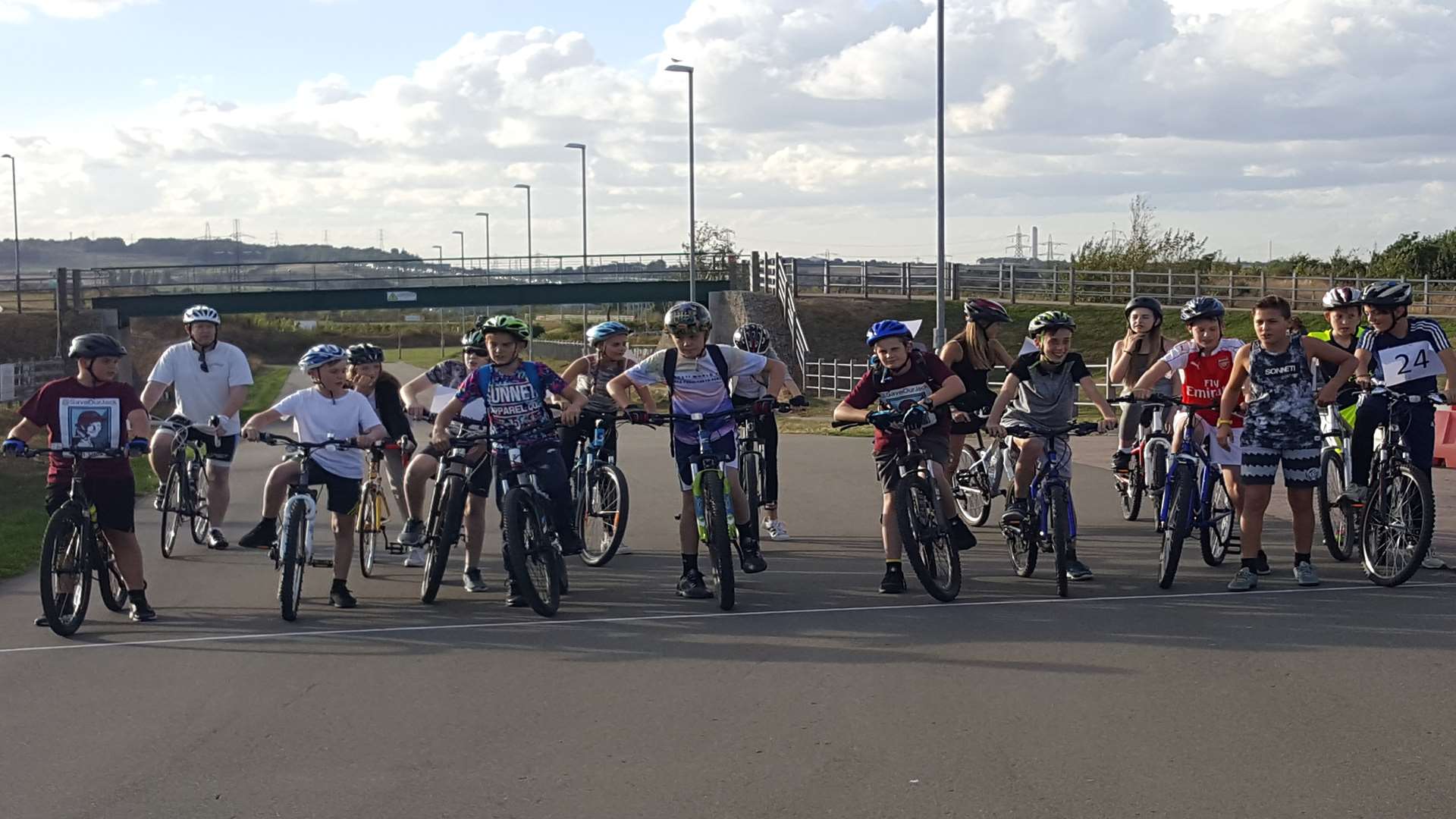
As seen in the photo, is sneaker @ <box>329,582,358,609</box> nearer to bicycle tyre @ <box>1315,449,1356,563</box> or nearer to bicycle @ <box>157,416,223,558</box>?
bicycle @ <box>157,416,223,558</box>

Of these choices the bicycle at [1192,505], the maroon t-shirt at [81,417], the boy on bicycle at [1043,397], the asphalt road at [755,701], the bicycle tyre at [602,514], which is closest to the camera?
the asphalt road at [755,701]

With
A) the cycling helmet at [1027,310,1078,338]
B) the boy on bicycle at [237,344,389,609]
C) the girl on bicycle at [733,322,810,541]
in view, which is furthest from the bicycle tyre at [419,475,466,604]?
the cycling helmet at [1027,310,1078,338]

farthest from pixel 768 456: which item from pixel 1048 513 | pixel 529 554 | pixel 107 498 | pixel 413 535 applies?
pixel 107 498

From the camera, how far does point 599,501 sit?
459 inches

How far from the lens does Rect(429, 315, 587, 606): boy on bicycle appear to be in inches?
383

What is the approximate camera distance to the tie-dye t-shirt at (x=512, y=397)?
32.2 ft

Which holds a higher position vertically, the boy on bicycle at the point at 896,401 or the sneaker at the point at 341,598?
the boy on bicycle at the point at 896,401

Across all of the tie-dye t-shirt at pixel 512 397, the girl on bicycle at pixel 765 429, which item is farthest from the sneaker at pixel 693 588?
the girl on bicycle at pixel 765 429

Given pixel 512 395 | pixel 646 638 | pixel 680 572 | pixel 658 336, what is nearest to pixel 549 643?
pixel 646 638

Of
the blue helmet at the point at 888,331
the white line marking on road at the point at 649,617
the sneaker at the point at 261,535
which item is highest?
the blue helmet at the point at 888,331

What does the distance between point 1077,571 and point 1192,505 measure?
87 cm

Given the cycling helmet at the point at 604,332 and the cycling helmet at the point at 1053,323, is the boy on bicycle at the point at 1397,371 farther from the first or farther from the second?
the cycling helmet at the point at 604,332

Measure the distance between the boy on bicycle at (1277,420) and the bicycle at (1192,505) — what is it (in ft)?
1.12

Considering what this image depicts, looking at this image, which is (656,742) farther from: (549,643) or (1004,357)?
(1004,357)
